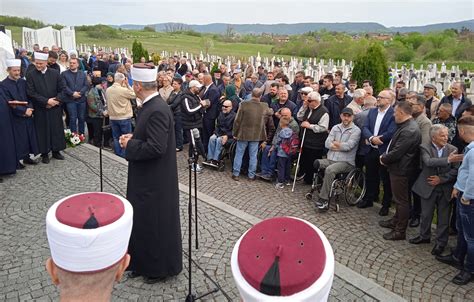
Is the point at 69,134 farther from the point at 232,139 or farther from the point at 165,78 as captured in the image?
the point at 232,139

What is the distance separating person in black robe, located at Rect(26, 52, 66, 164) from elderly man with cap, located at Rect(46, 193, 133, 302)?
7291 millimetres

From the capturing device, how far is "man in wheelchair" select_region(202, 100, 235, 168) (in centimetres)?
884

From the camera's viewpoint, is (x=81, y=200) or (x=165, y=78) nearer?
(x=81, y=200)

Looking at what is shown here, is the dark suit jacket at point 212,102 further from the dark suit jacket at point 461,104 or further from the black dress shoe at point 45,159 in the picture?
the dark suit jacket at point 461,104

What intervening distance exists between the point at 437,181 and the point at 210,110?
18.1 feet

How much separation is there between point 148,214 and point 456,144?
191 inches

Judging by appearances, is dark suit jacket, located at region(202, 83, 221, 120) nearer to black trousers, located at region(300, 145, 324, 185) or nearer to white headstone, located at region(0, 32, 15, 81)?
black trousers, located at region(300, 145, 324, 185)

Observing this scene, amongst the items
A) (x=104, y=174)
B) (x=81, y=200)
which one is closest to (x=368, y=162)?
(x=104, y=174)

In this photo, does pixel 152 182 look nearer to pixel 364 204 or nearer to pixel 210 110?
pixel 364 204

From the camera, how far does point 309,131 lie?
305 inches

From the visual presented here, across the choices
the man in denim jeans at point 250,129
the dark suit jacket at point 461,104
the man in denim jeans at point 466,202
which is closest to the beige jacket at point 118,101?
the man in denim jeans at point 250,129

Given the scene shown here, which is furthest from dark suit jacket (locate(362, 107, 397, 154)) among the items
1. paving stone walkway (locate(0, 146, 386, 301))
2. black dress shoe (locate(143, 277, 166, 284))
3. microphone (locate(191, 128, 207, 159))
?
black dress shoe (locate(143, 277, 166, 284))

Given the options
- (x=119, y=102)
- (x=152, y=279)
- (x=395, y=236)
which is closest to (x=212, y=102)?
(x=119, y=102)

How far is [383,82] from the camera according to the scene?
12.4 meters
